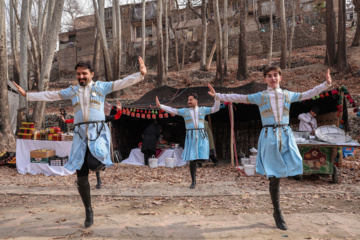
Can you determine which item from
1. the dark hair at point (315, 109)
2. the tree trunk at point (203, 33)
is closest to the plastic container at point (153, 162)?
the dark hair at point (315, 109)

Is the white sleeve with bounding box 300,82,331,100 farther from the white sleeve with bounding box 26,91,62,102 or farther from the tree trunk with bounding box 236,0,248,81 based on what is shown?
the tree trunk with bounding box 236,0,248,81

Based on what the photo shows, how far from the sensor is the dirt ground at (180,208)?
316 centimetres

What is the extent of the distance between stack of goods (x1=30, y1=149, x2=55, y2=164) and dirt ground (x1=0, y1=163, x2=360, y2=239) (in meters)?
0.58

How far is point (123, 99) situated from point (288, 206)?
46.9ft

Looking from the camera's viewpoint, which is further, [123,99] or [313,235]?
[123,99]

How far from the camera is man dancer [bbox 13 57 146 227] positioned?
3.29m

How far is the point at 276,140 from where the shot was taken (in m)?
3.36

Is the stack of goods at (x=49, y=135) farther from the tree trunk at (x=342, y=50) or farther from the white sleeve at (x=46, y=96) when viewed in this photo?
the tree trunk at (x=342, y=50)

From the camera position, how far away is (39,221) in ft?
11.9

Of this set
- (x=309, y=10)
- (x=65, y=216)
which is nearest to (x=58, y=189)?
(x=65, y=216)

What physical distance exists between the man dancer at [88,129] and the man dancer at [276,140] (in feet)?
5.14

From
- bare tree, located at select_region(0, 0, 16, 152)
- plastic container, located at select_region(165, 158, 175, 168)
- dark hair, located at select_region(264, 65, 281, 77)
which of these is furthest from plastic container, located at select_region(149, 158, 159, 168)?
dark hair, located at select_region(264, 65, 281, 77)

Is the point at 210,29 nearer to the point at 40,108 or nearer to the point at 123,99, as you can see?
Answer: the point at 123,99

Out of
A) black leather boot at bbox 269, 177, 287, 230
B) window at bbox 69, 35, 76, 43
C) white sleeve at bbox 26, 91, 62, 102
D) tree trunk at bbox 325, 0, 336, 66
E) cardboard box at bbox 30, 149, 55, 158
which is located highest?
window at bbox 69, 35, 76, 43
